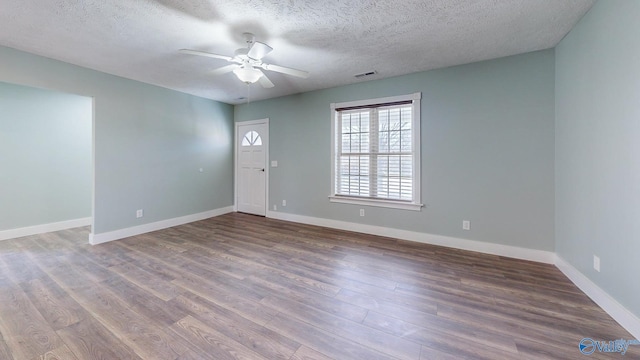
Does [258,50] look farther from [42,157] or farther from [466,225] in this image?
[42,157]

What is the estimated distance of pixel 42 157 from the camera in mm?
4070

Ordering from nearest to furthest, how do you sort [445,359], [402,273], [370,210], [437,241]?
[445,359], [402,273], [437,241], [370,210]

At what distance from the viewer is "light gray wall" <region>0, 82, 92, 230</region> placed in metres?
3.73

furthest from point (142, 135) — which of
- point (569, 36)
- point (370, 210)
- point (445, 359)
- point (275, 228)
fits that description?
point (569, 36)

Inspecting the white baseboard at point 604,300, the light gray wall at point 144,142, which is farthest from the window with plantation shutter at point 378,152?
the light gray wall at point 144,142

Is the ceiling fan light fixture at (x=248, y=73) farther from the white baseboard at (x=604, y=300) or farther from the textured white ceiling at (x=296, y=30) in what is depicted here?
the white baseboard at (x=604, y=300)

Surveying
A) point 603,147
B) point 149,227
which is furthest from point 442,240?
point 149,227

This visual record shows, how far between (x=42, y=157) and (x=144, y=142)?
1.72m

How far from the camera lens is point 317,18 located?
2221 mm

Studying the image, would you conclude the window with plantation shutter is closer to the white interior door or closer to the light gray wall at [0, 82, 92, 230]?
the white interior door

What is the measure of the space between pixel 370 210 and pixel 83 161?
541 centimetres

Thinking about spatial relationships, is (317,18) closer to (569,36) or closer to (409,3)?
(409,3)

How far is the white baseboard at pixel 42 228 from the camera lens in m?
3.69

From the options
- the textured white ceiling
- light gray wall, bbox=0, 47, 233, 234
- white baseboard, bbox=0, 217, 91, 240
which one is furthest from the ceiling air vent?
white baseboard, bbox=0, 217, 91, 240
